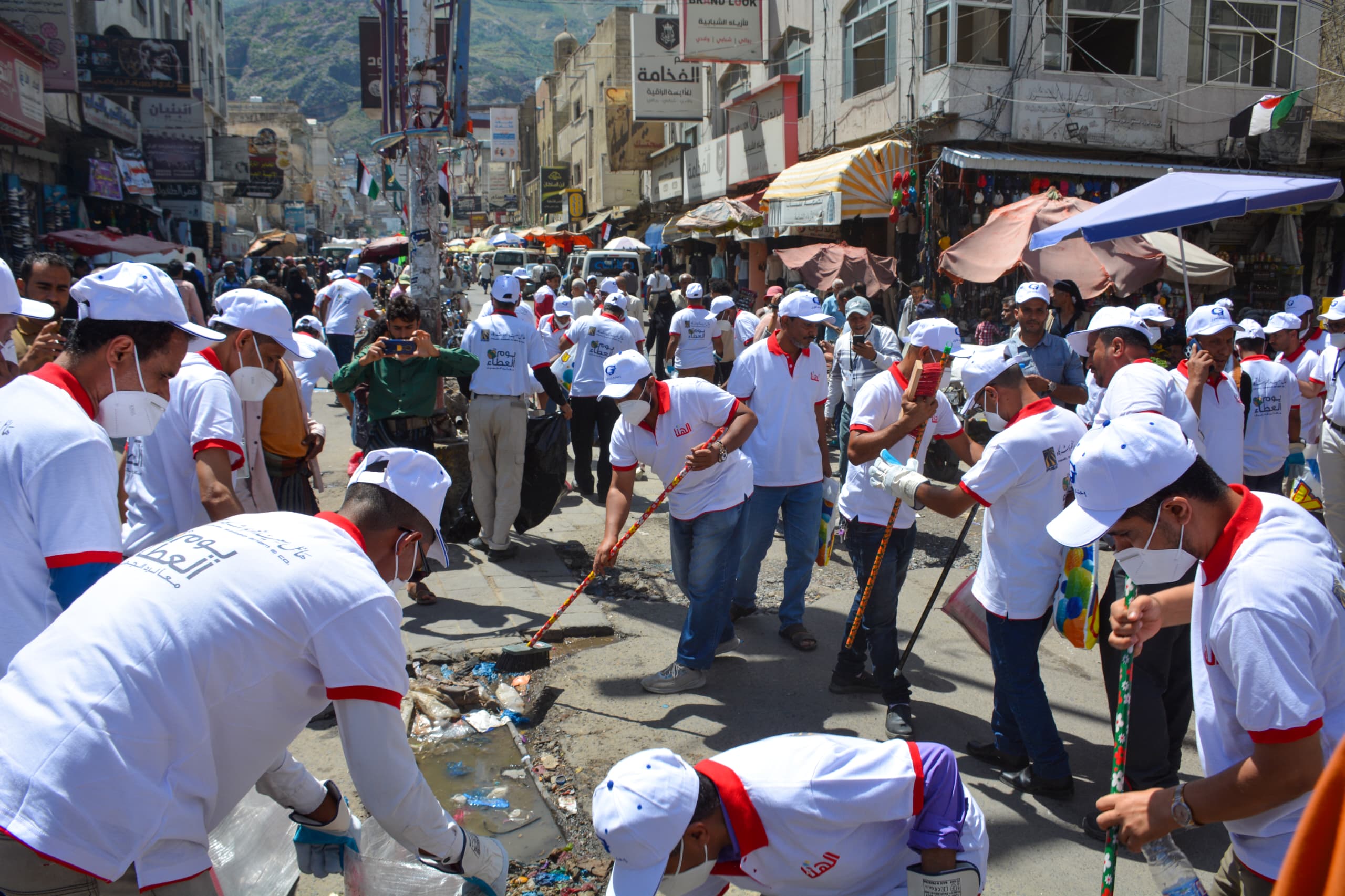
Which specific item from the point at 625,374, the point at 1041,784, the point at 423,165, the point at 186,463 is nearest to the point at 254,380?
→ the point at 186,463

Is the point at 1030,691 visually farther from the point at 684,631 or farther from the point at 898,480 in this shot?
the point at 684,631

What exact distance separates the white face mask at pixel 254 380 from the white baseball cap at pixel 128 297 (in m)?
1.47

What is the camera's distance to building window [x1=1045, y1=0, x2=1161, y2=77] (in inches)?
592

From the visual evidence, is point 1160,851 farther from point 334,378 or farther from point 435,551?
point 334,378

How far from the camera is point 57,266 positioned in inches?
234

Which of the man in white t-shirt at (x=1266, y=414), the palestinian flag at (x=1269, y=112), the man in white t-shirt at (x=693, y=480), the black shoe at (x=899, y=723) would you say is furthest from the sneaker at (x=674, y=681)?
the palestinian flag at (x=1269, y=112)

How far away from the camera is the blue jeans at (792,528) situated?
18.7 feet

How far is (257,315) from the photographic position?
170 inches

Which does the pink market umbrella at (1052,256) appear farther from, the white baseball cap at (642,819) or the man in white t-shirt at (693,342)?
the white baseball cap at (642,819)

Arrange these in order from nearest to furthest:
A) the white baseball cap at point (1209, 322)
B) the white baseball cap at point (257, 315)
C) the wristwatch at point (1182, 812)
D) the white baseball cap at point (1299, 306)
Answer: the wristwatch at point (1182, 812)
the white baseball cap at point (257, 315)
the white baseball cap at point (1209, 322)
the white baseball cap at point (1299, 306)

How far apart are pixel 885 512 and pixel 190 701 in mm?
3640

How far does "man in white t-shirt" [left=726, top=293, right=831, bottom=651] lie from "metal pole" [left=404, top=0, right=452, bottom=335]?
4894 mm

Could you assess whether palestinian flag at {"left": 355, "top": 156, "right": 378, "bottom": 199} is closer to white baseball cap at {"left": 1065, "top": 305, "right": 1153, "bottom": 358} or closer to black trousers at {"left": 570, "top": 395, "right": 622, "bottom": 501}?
black trousers at {"left": 570, "top": 395, "right": 622, "bottom": 501}

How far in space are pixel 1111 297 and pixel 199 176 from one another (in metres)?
23.7
